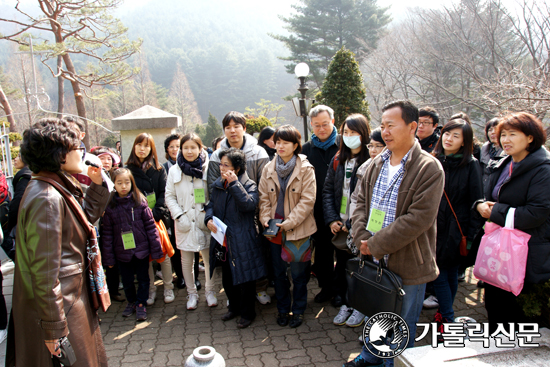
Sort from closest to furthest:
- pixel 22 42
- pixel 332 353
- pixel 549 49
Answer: pixel 332 353 → pixel 549 49 → pixel 22 42

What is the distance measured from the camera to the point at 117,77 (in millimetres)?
15062

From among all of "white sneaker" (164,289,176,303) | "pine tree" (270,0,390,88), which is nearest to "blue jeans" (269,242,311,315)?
"white sneaker" (164,289,176,303)

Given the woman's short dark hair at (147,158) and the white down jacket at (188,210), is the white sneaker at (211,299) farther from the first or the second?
the woman's short dark hair at (147,158)

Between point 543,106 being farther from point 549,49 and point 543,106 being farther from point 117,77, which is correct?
point 117,77

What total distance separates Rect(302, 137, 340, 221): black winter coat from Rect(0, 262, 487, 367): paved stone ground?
3.43 ft

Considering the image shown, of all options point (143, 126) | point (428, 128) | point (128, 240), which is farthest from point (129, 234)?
point (428, 128)

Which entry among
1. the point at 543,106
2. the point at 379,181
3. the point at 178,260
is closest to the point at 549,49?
the point at 543,106

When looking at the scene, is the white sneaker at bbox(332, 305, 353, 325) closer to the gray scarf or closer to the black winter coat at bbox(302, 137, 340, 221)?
the black winter coat at bbox(302, 137, 340, 221)

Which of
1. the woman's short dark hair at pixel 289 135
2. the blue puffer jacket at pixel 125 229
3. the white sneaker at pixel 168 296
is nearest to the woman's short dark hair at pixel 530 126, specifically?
the woman's short dark hair at pixel 289 135

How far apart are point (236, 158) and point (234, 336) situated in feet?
5.65

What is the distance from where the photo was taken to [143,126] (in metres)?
5.71

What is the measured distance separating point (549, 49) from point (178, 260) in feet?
25.6

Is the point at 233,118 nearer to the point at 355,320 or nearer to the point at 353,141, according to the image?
the point at 353,141

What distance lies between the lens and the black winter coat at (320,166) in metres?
3.62
